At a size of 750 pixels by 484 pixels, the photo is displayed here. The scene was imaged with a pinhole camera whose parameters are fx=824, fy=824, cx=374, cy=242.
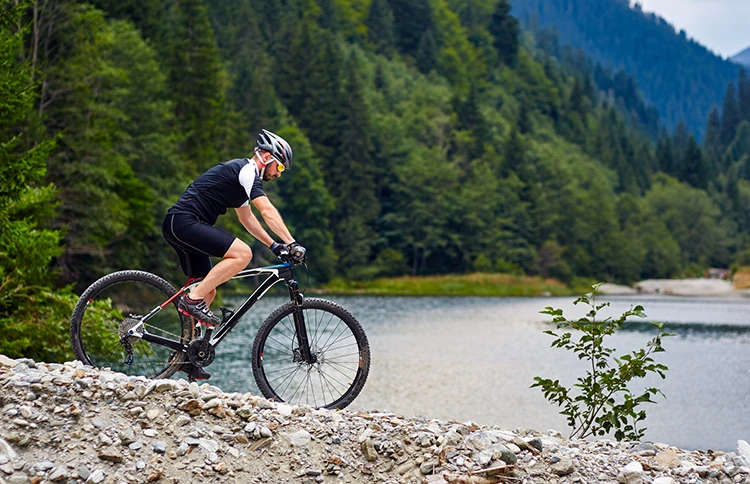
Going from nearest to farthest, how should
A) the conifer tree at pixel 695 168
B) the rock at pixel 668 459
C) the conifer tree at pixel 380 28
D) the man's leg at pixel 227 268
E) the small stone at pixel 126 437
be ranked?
the small stone at pixel 126 437
the rock at pixel 668 459
the man's leg at pixel 227 268
the conifer tree at pixel 380 28
the conifer tree at pixel 695 168

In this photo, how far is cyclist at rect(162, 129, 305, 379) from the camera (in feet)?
24.1

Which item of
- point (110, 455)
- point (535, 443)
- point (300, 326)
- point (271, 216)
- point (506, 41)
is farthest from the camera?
point (506, 41)

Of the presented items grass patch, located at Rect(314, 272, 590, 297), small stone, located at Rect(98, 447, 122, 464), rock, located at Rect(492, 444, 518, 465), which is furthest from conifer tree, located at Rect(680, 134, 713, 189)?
A: small stone, located at Rect(98, 447, 122, 464)

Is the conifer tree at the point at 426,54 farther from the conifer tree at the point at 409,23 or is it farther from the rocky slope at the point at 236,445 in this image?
the rocky slope at the point at 236,445

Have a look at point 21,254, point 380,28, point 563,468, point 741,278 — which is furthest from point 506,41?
point 563,468

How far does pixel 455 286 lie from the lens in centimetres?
8819

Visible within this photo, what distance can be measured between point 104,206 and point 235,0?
9853cm

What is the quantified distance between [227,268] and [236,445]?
5.80ft

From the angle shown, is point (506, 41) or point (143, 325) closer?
point (143, 325)

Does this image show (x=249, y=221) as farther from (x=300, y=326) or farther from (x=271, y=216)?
(x=300, y=326)

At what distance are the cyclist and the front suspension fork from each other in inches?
14.4

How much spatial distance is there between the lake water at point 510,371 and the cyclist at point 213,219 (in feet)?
17.0

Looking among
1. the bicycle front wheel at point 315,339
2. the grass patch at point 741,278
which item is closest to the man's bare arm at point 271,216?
the bicycle front wheel at point 315,339

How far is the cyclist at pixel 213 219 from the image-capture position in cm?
736
